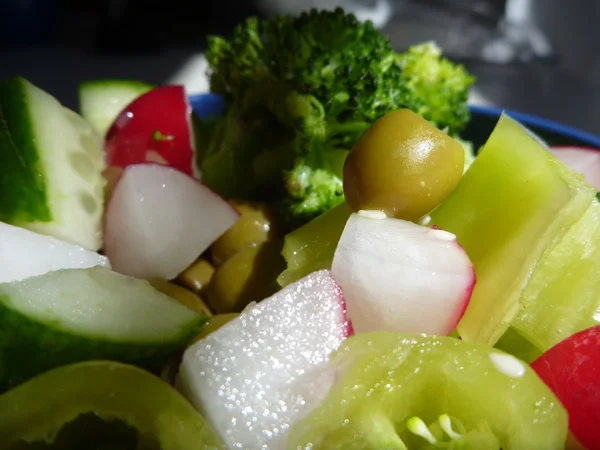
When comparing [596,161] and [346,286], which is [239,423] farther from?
[596,161]

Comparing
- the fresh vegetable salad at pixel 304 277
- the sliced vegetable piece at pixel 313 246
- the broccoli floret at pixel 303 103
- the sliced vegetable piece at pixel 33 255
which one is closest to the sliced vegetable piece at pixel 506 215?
the fresh vegetable salad at pixel 304 277

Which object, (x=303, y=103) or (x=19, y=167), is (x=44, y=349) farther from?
(x=303, y=103)

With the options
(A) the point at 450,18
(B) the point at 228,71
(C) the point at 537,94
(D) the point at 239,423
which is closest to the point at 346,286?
(D) the point at 239,423

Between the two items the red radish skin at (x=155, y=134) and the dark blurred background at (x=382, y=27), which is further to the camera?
the dark blurred background at (x=382, y=27)

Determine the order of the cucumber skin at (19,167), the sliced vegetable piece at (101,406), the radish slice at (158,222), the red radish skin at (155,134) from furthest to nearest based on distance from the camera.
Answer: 1. the red radish skin at (155,134)
2. the radish slice at (158,222)
3. the cucumber skin at (19,167)
4. the sliced vegetable piece at (101,406)

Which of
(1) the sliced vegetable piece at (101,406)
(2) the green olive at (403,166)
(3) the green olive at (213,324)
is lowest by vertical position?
(3) the green olive at (213,324)

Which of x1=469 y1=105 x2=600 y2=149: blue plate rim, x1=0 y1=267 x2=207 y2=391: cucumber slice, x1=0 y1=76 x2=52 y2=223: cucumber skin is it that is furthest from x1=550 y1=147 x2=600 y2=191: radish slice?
x1=0 y1=76 x2=52 y2=223: cucumber skin

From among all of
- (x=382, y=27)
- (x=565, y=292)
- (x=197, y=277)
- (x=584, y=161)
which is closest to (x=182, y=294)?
(x=197, y=277)

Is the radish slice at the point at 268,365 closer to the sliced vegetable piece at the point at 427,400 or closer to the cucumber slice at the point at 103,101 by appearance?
the sliced vegetable piece at the point at 427,400
